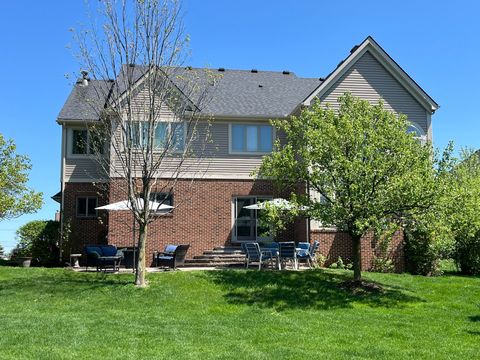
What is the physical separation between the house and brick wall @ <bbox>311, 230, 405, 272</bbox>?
125 millimetres

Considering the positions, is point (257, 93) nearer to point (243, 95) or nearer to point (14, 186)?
point (243, 95)

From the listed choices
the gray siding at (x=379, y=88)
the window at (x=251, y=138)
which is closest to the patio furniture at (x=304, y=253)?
the window at (x=251, y=138)

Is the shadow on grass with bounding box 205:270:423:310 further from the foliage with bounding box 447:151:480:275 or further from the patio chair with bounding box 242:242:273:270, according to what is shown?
the foliage with bounding box 447:151:480:275

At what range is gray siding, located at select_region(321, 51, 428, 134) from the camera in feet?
74.7

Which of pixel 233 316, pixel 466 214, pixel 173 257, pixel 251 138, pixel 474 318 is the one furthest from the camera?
pixel 251 138

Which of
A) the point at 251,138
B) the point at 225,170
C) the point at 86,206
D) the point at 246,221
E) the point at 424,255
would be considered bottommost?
the point at 424,255

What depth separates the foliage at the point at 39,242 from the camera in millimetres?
21984

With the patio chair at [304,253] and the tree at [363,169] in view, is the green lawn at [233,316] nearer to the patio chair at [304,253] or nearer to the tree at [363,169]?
the patio chair at [304,253]

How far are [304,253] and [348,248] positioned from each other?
292cm

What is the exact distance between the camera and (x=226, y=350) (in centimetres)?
909

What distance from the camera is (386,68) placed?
23.0m

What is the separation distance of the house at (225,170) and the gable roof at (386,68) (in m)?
0.04

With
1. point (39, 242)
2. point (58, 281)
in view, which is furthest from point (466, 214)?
point (39, 242)

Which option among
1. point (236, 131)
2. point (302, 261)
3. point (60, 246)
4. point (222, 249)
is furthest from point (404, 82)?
point (60, 246)
